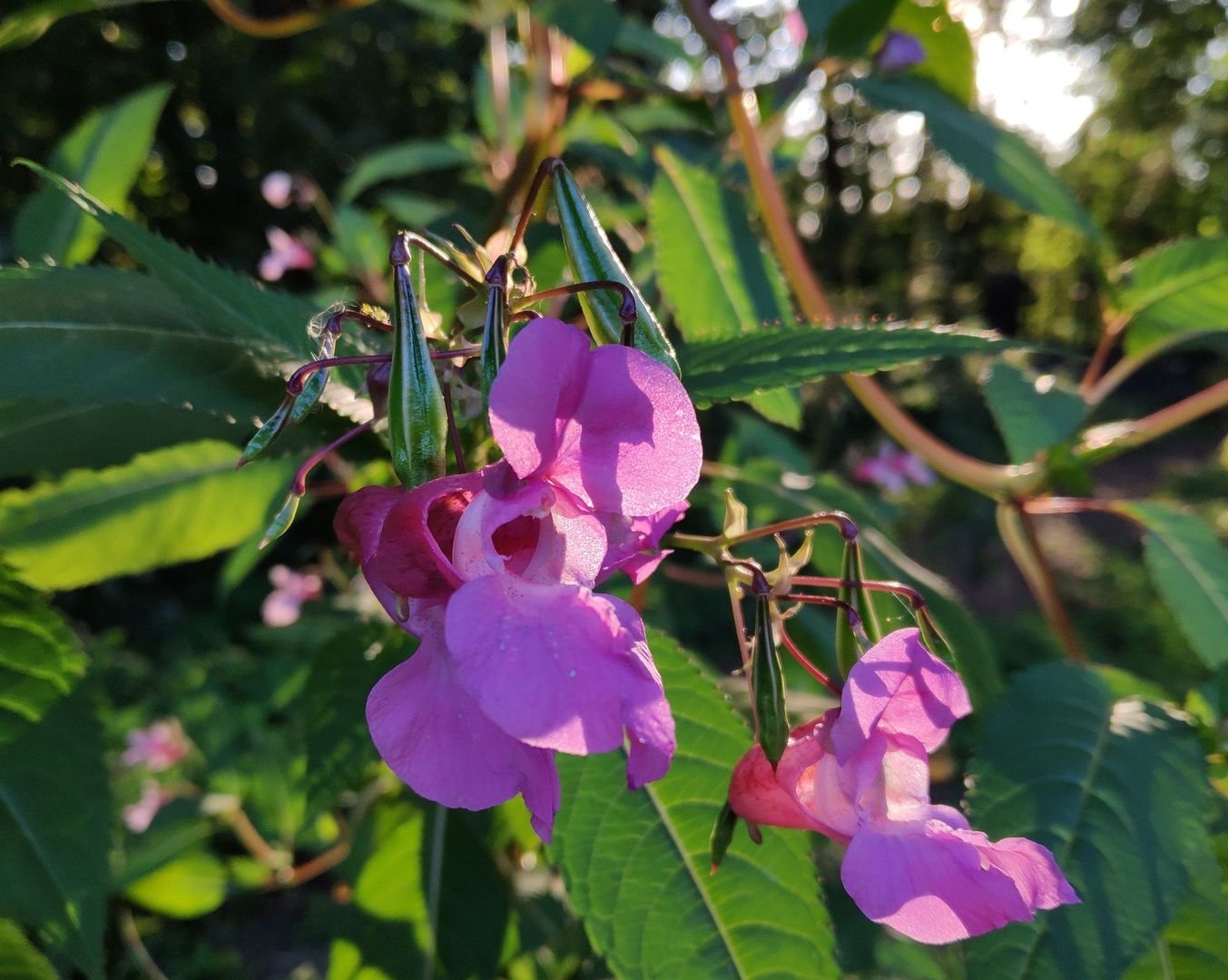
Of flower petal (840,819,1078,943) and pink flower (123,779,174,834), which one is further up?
flower petal (840,819,1078,943)

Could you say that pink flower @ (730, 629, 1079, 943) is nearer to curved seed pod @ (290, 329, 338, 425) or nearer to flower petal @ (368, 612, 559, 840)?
flower petal @ (368, 612, 559, 840)

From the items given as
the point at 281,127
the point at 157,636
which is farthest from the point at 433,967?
the point at 281,127

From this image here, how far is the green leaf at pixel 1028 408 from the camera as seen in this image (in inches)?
34.9

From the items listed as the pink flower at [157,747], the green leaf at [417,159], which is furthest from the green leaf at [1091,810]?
the pink flower at [157,747]

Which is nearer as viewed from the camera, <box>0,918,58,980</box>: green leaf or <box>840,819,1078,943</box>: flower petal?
<box>840,819,1078,943</box>: flower petal

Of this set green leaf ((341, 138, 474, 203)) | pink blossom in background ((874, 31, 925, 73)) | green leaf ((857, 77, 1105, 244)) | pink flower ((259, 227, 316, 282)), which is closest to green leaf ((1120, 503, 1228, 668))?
green leaf ((857, 77, 1105, 244))

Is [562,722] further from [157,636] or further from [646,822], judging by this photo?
[157,636]

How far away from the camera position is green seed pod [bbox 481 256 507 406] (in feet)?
1.06

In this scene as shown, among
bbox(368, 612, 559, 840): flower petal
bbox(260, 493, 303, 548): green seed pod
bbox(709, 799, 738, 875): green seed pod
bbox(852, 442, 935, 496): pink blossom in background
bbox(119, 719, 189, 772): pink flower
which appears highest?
bbox(260, 493, 303, 548): green seed pod

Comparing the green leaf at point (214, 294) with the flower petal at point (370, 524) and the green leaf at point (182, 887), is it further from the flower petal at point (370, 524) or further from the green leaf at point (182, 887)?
the green leaf at point (182, 887)

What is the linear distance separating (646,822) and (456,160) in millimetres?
1242

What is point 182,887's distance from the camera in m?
1.57

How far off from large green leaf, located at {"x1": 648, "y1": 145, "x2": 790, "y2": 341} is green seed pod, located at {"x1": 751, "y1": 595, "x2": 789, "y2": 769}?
0.39m

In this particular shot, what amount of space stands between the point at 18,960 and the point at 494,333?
18.8 inches
